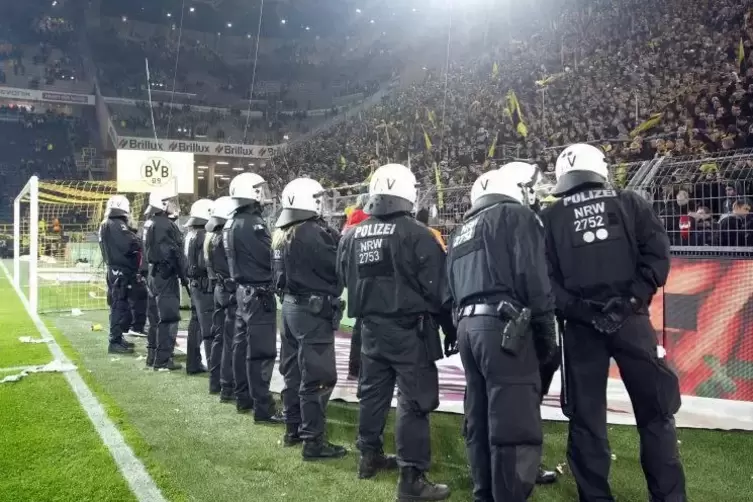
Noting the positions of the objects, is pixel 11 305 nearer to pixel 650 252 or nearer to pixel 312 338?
pixel 312 338

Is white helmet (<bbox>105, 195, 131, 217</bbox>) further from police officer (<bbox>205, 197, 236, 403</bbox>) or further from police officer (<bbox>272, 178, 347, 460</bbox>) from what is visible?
police officer (<bbox>272, 178, 347, 460</bbox>)

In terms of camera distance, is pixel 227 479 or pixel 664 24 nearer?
pixel 227 479

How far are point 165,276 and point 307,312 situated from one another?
3.87 metres

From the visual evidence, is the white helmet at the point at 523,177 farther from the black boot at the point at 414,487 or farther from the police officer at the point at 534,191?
the black boot at the point at 414,487

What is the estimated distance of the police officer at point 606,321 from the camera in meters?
3.36

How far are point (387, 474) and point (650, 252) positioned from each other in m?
2.25

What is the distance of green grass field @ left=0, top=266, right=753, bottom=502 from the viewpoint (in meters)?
3.93

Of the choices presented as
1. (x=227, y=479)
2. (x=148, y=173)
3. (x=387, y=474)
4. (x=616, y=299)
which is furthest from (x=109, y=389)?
(x=148, y=173)

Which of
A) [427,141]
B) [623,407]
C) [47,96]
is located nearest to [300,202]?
[623,407]

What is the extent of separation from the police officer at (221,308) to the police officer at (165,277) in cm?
138

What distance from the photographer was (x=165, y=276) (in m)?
7.97

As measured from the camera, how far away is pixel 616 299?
3.39 m

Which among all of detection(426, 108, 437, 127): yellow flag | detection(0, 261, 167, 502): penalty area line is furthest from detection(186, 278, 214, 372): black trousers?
detection(426, 108, 437, 127): yellow flag

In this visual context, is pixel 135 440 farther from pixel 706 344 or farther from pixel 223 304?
pixel 706 344
